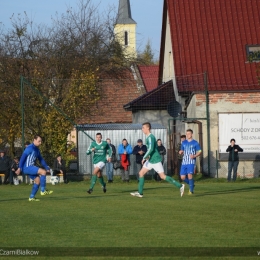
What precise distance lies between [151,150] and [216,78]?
16186 millimetres

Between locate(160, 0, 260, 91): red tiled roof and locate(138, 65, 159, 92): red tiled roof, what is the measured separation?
10.6 metres

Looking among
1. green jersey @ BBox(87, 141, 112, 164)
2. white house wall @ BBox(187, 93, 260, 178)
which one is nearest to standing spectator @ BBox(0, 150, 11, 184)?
white house wall @ BBox(187, 93, 260, 178)

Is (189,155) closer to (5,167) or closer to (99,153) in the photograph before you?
(99,153)

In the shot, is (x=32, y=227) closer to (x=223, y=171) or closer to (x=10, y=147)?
(x=223, y=171)

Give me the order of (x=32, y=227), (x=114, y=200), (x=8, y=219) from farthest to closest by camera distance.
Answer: (x=114, y=200), (x=8, y=219), (x=32, y=227)

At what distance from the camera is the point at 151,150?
1947cm

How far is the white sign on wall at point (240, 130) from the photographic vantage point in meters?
32.6

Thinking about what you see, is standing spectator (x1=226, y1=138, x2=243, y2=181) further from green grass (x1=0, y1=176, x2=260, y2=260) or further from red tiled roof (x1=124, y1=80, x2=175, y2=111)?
green grass (x1=0, y1=176, x2=260, y2=260)

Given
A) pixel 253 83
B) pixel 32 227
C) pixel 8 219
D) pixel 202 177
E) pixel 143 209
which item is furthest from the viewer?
pixel 253 83

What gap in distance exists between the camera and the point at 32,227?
42.0 ft

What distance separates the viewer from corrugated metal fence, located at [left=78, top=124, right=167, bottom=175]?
3259 cm

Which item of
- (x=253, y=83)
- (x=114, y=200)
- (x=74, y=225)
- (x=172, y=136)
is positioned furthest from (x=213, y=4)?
(x=74, y=225)

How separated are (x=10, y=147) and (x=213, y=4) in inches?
497

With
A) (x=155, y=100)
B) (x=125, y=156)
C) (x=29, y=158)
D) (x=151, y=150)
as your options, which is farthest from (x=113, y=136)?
(x=29, y=158)
